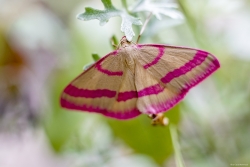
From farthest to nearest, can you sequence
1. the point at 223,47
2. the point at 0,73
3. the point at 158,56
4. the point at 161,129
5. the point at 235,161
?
1. the point at 0,73
2. the point at 223,47
3. the point at 235,161
4. the point at 161,129
5. the point at 158,56

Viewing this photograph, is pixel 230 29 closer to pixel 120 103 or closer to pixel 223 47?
pixel 223 47

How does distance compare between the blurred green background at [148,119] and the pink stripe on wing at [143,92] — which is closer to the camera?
the pink stripe on wing at [143,92]

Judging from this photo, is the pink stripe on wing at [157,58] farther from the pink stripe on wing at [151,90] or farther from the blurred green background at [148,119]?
the blurred green background at [148,119]

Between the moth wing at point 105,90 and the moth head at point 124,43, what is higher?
the moth head at point 124,43

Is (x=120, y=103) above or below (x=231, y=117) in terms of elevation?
above

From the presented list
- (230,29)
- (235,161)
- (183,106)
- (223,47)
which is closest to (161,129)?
(183,106)

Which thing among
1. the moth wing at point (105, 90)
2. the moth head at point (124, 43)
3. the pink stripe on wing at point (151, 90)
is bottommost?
the pink stripe on wing at point (151, 90)

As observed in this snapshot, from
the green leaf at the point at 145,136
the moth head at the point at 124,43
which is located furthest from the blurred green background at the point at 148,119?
the moth head at the point at 124,43

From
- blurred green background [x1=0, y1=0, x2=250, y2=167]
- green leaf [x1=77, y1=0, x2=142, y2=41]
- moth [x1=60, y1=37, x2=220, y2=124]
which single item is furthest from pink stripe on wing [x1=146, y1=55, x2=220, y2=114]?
blurred green background [x1=0, y1=0, x2=250, y2=167]

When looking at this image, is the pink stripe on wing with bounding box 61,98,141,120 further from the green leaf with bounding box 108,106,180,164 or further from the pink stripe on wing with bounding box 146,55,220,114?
the green leaf with bounding box 108,106,180,164
